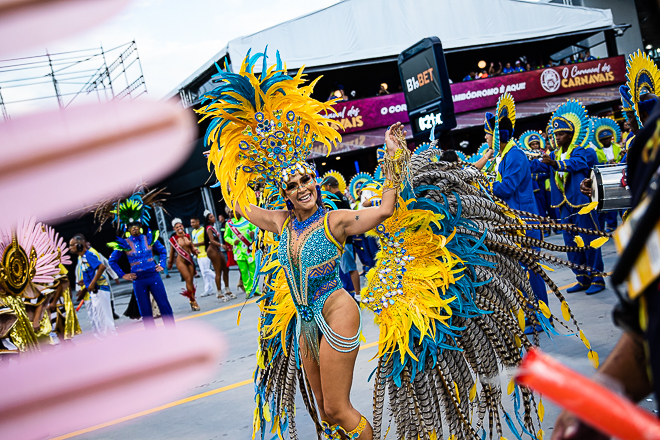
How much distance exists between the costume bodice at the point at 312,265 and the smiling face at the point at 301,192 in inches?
3.9

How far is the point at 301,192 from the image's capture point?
2992mm

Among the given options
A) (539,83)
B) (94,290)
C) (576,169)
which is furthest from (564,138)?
(539,83)

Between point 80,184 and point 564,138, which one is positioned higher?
point 80,184

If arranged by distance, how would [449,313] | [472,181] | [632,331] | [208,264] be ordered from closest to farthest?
[632,331] → [449,313] → [472,181] → [208,264]

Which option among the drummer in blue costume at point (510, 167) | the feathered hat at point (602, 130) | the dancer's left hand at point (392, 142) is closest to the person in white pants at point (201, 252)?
the drummer in blue costume at point (510, 167)

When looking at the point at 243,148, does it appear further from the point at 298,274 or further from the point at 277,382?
the point at 277,382

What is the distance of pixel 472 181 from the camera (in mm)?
3184

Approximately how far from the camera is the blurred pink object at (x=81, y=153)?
1.31 ft

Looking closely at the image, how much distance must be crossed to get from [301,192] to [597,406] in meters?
2.46

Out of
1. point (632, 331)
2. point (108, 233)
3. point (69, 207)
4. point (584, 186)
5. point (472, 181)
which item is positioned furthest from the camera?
point (108, 233)

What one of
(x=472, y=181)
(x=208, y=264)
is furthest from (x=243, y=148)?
(x=208, y=264)

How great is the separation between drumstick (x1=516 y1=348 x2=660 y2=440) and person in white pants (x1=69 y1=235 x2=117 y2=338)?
784 centimetres

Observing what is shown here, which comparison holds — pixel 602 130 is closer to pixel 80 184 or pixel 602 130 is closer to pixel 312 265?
pixel 312 265

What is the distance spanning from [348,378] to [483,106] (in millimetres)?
18142
